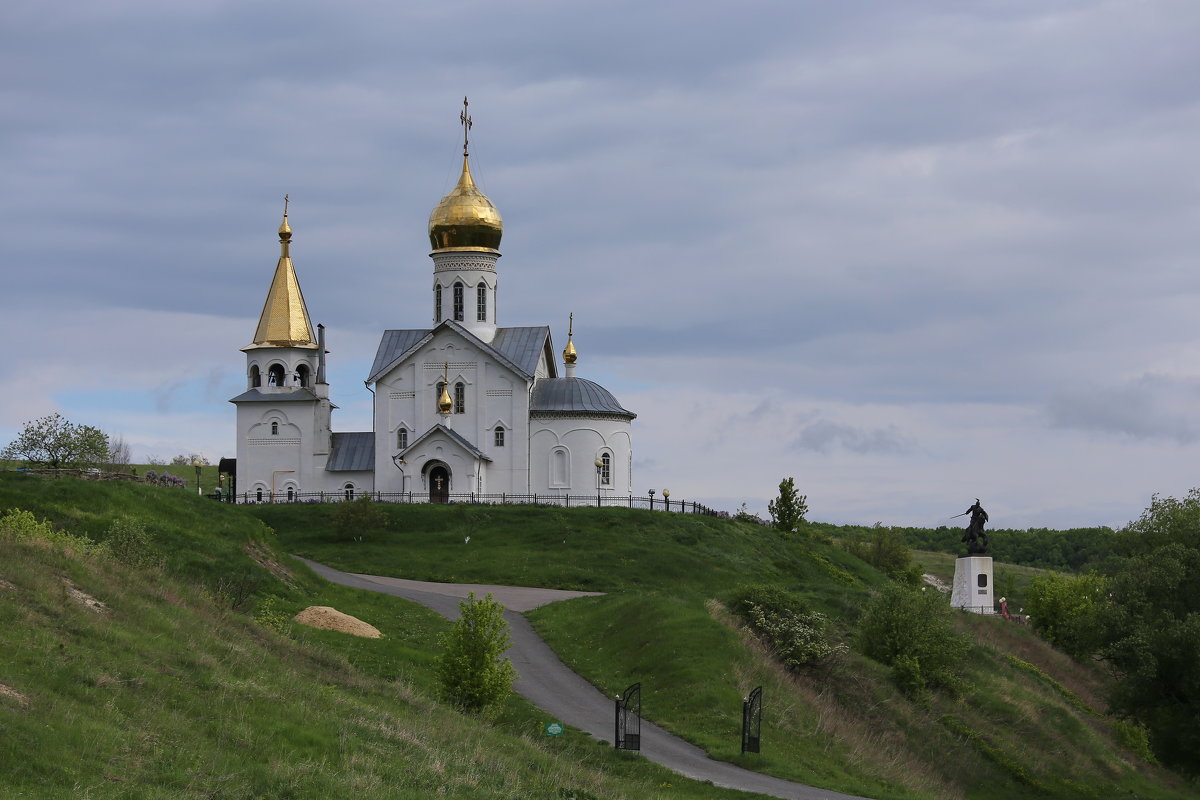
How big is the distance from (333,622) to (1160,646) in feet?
74.4

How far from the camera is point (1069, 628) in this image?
4888 centimetres

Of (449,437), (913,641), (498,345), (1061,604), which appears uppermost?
(498,345)

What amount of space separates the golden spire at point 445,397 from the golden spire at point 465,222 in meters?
5.44

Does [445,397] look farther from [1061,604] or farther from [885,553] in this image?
[1061,604]

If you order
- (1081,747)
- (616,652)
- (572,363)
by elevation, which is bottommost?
(1081,747)

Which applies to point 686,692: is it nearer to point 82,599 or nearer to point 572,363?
point 82,599

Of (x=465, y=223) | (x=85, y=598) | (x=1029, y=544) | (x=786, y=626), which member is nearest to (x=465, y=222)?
(x=465, y=223)

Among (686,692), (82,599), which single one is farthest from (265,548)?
(82,599)

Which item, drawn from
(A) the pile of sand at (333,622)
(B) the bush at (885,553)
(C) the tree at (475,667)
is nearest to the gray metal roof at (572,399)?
(B) the bush at (885,553)

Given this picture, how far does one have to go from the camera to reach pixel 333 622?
2892cm

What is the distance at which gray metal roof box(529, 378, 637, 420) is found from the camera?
57.2 meters

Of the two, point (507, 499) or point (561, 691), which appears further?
point (507, 499)

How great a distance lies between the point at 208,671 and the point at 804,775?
10.2m

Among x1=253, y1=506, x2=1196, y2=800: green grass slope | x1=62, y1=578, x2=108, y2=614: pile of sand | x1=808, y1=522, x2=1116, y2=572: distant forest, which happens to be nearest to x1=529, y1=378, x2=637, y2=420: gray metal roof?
x1=253, y1=506, x2=1196, y2=800: green grass slope
